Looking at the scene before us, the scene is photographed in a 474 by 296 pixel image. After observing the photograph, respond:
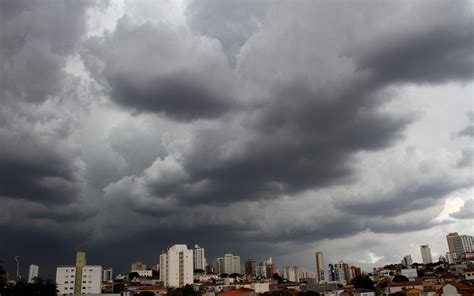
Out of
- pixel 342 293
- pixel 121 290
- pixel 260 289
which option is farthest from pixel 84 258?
pixel 342 293

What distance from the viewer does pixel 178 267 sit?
156m

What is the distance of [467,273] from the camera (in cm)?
13612

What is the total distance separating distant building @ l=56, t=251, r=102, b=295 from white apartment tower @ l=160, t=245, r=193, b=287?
33.7 metres

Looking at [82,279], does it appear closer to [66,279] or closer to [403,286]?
[66,279]

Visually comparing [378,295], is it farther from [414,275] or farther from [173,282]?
[173,282]

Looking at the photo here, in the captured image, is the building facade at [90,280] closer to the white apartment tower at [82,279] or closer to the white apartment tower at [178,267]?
the white apartment tower at [82,279]

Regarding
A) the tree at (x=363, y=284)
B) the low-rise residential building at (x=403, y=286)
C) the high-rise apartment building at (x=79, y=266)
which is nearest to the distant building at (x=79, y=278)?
the high-rise apartment building at (x=79, y=266)

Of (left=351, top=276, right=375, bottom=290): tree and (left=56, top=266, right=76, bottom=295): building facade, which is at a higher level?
(left=56, top=266, right=76, bottom=295): building facade

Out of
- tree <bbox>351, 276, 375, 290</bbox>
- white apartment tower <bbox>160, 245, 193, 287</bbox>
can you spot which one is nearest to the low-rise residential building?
tree <bbox>351, 276, 375, 290</bbox>

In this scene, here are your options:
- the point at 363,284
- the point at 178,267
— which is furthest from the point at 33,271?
the point at 363,284

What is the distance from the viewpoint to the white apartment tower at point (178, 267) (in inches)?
6063

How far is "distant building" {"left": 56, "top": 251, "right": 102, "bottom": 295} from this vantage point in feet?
399

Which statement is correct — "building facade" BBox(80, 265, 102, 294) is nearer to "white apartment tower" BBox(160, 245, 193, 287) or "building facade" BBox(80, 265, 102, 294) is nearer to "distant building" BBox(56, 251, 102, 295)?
"distant building" BBox(56, 251, 102, 295)

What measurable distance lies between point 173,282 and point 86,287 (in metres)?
37.6
